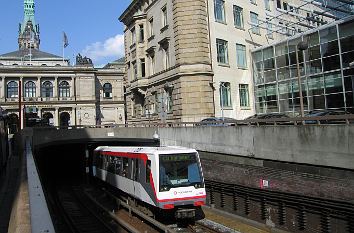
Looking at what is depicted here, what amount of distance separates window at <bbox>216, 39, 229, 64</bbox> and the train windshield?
2389cm

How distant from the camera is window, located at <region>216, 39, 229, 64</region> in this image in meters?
41.4

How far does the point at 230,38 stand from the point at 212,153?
22466mm

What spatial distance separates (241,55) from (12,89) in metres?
66.2

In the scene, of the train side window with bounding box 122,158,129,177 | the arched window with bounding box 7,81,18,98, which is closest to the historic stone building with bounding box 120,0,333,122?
the train side window with bounding box 122,158,129,177

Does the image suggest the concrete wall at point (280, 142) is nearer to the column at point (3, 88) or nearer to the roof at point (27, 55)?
the column at point (3, 88)

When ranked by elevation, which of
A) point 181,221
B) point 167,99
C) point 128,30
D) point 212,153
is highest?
point 128,30

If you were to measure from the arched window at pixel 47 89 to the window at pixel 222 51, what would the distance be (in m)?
63.4

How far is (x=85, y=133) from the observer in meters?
39.1

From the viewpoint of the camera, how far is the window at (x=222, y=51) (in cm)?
4138

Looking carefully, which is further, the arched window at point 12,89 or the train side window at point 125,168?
the arched window at point 12,89

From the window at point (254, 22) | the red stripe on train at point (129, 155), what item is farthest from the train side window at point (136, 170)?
the window at point (254, 22)

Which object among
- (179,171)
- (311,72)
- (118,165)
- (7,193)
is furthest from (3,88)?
(179,171)

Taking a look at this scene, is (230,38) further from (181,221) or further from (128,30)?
(181,221)

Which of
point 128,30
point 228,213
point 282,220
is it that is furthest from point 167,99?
point 282,220
